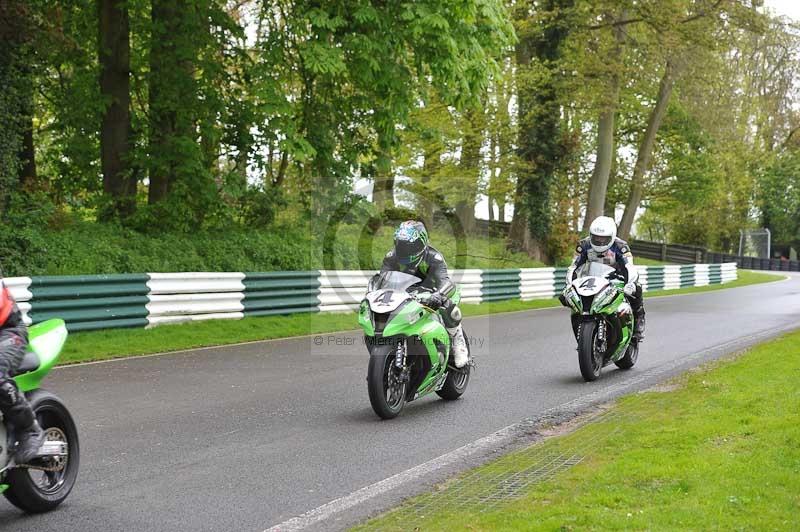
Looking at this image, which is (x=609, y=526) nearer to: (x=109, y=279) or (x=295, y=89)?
(x=109, y=279)

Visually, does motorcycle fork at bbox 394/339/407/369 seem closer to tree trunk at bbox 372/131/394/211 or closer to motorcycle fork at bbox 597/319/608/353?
motorcycle fork at bbox 597/319/608/353

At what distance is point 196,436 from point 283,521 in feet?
8.34

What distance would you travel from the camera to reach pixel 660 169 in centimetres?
4788

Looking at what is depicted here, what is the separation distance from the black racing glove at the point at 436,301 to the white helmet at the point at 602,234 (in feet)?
11.9

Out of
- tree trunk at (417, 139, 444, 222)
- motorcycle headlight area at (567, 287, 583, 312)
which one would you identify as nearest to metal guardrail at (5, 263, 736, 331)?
motorcycle headlight area at (567, 287, 583, 312)

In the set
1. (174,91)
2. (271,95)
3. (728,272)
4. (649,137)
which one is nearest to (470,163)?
(649,137)

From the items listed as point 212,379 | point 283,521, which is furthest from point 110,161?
point 283,521

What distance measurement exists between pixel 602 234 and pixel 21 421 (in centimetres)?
812

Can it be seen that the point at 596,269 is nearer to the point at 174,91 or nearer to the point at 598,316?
the point at 598,316

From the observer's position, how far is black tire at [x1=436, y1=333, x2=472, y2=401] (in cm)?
986

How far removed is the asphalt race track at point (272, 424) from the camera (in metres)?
5.87

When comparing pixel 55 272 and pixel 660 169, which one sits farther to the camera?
pixel 660 169

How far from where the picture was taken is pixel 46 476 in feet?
19.2

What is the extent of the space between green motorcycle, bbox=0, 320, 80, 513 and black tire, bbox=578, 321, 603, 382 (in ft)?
22.3
